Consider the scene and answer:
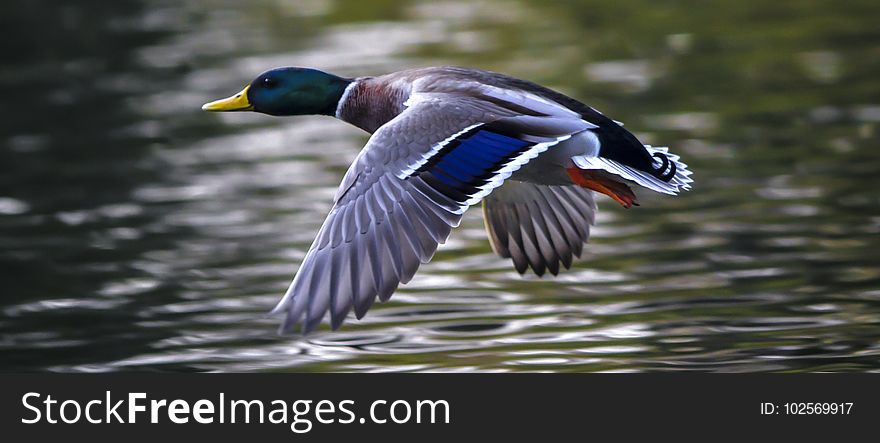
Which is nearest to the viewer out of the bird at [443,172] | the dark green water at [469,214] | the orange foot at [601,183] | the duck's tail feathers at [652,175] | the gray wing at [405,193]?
the gray wing at [405,193]

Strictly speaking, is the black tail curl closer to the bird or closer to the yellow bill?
the bird

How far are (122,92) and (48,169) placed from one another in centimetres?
292

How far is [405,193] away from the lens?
22.7ft

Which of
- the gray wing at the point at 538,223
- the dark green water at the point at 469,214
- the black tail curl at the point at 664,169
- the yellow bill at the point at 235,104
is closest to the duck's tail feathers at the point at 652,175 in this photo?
the black tail curl at the point at 664,169

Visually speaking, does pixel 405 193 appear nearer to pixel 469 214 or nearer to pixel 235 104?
pixel 235 104

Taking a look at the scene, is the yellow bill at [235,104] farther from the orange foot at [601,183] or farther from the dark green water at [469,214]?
the orange foot at [601,183]

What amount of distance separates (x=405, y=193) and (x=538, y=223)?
194cm

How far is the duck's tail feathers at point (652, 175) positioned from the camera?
743 cm

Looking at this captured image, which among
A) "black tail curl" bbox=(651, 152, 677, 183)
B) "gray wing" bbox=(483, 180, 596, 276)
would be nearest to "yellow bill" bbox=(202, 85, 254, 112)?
"gray wing" bbox=(483, 180, 596, 276)

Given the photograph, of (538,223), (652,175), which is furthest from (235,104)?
(652,175)

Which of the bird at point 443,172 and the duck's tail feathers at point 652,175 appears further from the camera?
the duck's tail feathers at point 652,175

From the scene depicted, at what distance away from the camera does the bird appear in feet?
21.5

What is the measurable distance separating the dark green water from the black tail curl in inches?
33.0

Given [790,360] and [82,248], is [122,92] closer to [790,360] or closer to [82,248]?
[82,248]
